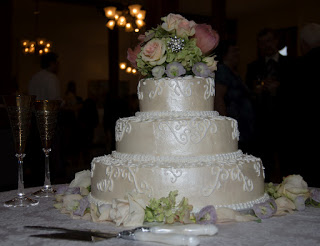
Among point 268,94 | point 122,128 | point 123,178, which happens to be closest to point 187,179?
point 123,178

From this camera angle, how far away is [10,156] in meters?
3.14

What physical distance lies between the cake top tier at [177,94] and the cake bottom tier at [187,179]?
0.97 ft

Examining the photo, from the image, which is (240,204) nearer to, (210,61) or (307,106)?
(210,61)

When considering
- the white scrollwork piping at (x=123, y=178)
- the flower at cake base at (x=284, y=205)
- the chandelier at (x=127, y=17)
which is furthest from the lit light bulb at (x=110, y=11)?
the flower at cake base at (x=284, y=205)

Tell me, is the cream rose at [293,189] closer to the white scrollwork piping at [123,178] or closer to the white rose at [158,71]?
the white scrollwork piping at [123,178]

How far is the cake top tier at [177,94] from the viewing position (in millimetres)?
2166

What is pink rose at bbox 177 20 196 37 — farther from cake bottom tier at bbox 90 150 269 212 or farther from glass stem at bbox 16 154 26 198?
glass stem at bbox 16 154 26 198

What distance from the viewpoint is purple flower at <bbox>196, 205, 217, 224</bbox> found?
1.75 metres

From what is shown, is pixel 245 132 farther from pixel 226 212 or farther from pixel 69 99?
pixel 69 99

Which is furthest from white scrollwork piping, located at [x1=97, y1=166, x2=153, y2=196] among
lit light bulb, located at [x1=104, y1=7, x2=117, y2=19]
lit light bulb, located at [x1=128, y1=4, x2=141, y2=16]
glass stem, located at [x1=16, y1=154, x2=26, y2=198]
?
lit light bulb, located at [x1=104, y1=7, x2=117, y2=19]

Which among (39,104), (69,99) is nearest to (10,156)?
(39,104)

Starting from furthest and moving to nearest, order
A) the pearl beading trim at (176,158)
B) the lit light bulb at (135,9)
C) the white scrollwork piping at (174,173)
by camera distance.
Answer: the lit light bulb at (135,9), the pearl beading trim at (176,158), the white scrollwork piping at (174,173)

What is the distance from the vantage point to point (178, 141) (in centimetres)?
201

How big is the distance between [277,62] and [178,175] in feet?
8.71
